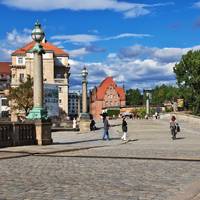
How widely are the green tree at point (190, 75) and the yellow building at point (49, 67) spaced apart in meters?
26.6

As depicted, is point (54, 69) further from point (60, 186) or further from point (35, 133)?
point (60, 186)

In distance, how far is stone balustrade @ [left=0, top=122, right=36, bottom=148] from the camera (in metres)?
14.2

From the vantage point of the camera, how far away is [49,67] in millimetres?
85562

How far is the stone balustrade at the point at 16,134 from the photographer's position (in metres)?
14.2

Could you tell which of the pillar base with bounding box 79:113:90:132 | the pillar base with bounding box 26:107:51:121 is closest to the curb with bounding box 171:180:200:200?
the pillar base with bounding box 26:107:51:121

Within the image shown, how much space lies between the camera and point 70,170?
813cm

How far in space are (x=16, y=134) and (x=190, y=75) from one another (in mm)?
61958

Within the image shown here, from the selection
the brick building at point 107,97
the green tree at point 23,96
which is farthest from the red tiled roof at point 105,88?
the green tree at point 23,96

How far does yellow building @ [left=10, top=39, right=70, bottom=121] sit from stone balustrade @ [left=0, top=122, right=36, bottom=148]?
64139 mm

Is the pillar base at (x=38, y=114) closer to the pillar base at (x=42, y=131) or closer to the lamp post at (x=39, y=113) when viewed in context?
the lamp post at (x=39, y=113)

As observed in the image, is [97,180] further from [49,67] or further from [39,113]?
A: [49,67]

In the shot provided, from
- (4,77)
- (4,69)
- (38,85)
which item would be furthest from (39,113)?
(4,69)

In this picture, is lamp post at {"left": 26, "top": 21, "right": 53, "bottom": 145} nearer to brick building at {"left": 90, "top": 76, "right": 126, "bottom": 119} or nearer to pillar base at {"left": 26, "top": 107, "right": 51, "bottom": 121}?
pillar base at {"left": 26, "top": 107, "right": 51, "bottom": 121}

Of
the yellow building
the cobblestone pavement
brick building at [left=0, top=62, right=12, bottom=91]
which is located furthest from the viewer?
A: brick building at [left=0, top=62, right=12, bottom=91]
